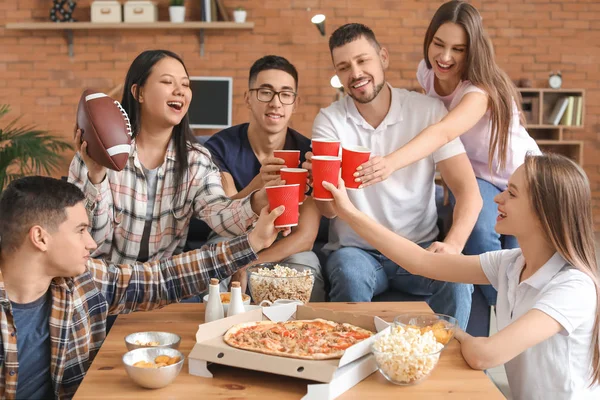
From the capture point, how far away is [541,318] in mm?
1520

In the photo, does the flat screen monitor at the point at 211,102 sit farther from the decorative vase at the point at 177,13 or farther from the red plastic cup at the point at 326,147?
the red plastic cup at the point at 326,147

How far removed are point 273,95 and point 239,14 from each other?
3.89m

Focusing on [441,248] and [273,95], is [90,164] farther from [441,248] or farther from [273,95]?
[441,248]

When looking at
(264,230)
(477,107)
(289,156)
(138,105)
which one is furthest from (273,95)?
(264,230)

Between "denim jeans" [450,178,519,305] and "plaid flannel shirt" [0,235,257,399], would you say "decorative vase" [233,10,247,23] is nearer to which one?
"denim jeans" [450,178,519,305]

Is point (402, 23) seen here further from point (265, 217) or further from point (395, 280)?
point (265, 217)

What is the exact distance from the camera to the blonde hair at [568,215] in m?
1.63

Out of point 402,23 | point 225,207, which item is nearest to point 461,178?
point 225,207

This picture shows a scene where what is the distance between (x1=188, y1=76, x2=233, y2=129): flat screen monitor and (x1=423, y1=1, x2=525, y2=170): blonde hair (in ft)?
12.9

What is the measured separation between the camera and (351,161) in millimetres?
2088

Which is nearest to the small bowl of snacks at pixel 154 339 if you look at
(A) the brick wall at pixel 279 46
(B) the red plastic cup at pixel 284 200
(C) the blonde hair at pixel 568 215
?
(B) the red plastic cup at pixel 284 200

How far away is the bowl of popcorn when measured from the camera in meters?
1.91

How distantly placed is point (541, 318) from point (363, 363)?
0.41m

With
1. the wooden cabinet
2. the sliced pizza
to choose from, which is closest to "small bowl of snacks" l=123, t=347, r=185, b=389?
the sliced pizza
